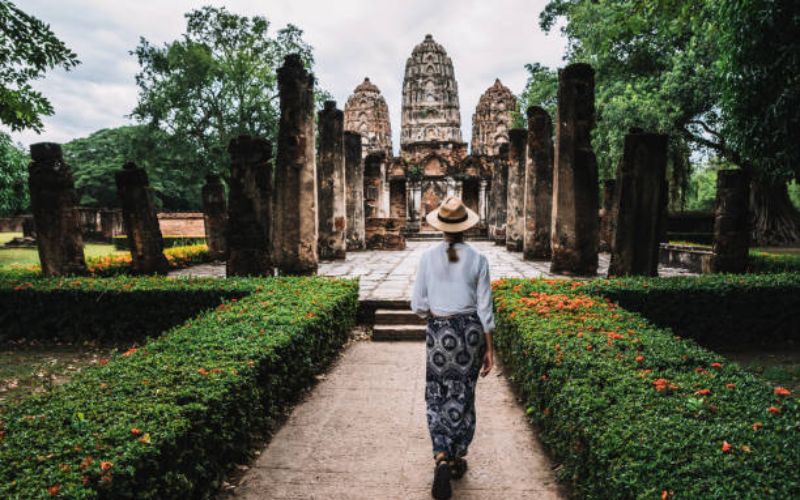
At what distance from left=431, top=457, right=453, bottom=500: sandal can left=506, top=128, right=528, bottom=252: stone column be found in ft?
40.2

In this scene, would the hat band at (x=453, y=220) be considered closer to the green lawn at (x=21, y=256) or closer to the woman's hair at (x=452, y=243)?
the woman's hair at (x=452, y=243)

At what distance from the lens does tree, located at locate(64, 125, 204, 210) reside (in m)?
29.4

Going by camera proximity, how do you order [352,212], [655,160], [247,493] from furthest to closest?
1. [352,212]
2. [655,160]
3. [247,493]

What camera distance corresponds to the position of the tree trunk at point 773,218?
65.8ft

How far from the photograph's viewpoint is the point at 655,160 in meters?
7.97

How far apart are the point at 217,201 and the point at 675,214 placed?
19.8 m

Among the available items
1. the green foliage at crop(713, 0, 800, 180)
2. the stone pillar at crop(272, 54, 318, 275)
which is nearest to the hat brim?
the stone pillar at crop(272, 54, 318, 275)

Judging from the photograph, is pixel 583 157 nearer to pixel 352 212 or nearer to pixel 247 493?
pixel 247 493

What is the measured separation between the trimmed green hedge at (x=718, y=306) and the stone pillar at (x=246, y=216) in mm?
5157

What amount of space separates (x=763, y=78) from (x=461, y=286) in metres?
9.00

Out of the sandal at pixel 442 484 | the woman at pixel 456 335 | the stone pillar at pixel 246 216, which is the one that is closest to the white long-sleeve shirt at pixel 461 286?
the woman at pixel 456 335

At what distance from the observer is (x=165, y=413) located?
2633 millimetres

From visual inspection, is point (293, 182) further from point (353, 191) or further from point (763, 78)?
point (763, 78)

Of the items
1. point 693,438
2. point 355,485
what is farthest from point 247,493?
point 693,438
